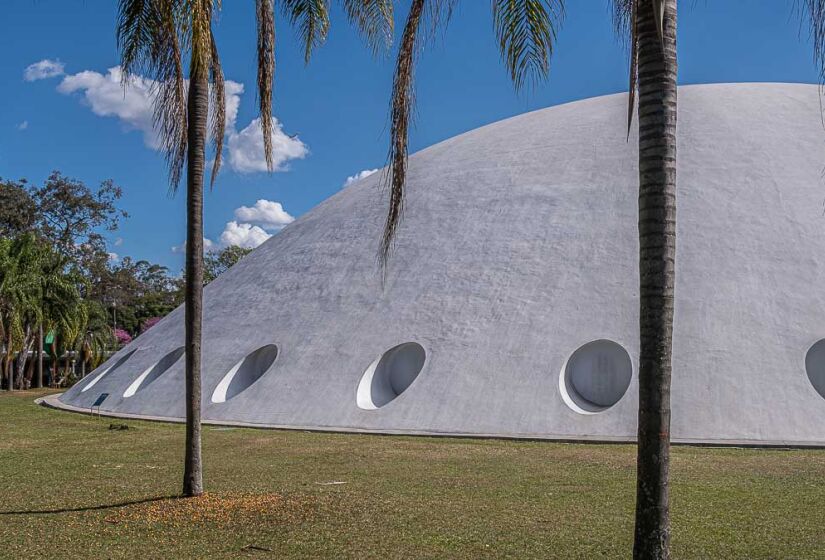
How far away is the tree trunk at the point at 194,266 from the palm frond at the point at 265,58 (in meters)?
0.69

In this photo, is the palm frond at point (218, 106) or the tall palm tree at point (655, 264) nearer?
the tall palm tree at point (655, 264)

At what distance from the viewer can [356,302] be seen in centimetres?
1873

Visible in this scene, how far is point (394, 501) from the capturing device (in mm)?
8648

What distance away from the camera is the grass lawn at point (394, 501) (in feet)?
22.0

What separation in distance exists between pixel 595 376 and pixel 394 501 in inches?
298

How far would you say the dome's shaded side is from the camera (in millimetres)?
14484

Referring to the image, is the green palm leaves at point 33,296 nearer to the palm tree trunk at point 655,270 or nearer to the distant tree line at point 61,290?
the distant tree line at point 61,290

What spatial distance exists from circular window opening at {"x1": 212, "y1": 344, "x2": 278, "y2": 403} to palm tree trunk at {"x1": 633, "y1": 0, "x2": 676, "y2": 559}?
47.0 feet

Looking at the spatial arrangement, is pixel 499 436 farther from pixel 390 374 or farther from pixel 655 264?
pixel 655 264

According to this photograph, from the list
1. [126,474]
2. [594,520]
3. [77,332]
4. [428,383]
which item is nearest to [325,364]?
[428,383]

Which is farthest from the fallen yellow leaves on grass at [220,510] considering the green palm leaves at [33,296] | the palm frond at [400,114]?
the green palm leaves at [33,296]

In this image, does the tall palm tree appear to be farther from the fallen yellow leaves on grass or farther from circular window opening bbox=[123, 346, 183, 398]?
circular window opening bbox=[123, 346, 183, 398]

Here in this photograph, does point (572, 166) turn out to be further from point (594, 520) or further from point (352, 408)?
point (594, 520)

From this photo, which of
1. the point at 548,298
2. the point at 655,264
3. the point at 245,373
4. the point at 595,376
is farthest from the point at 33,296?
the point at 655,264
